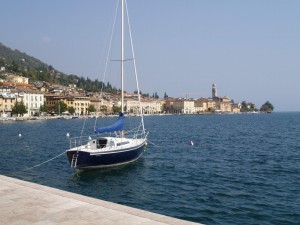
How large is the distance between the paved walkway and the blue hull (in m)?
10.6

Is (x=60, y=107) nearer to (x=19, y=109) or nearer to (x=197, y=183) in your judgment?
(x=19, y=109)

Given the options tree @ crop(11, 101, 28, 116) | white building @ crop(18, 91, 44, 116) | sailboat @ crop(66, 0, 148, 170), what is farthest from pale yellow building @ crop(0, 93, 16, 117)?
sailboat @ crop(66, 0, 148, 170)

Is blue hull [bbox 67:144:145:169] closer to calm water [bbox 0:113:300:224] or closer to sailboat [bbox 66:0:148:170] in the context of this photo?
sailboat [bbox 66:0:148:170]

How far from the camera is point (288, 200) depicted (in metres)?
16.0

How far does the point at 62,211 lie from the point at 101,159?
13.4m

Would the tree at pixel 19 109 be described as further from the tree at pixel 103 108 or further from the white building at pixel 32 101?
the tree at pixel 103 108

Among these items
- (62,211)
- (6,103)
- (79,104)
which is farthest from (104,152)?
(79,104)

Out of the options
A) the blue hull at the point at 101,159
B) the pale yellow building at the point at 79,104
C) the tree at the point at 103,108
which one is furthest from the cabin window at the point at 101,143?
the tree at the point at 103,108

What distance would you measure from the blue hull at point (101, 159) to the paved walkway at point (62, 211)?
34.8 feet

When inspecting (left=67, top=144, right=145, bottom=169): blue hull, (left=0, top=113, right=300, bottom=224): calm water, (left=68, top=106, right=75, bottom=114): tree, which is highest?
(left=68, top=106, right=75, bottom=114): tree

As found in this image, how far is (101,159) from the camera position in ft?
74.0

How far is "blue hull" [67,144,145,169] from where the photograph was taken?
21962 mm

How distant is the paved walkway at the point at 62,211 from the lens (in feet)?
27.4

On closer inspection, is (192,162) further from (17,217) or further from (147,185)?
(17,217)
